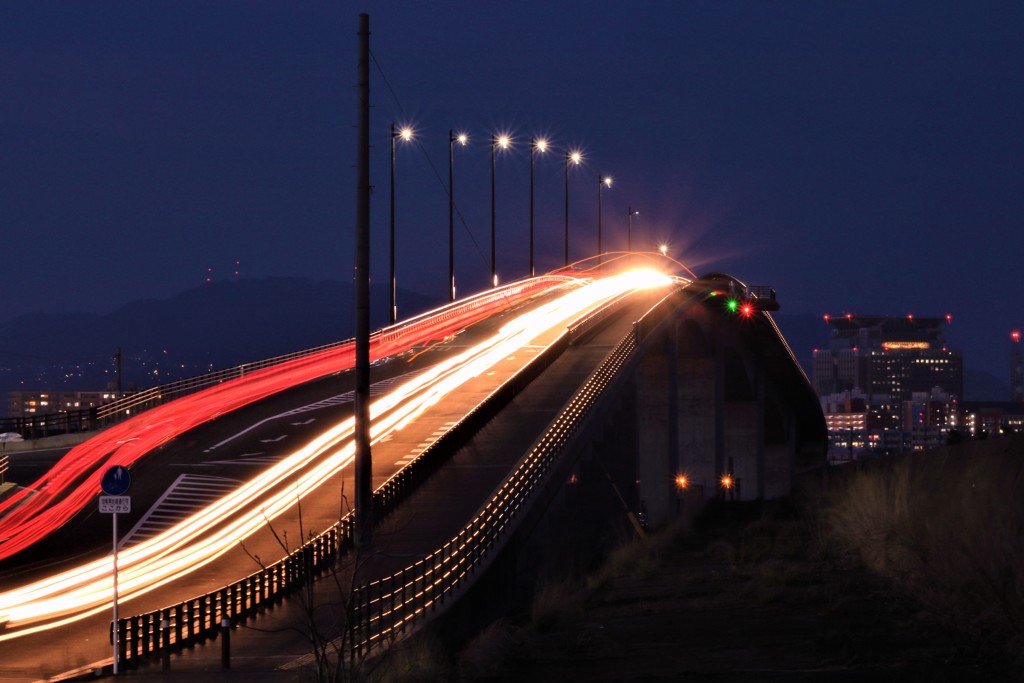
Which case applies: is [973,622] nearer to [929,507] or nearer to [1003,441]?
[929,507]

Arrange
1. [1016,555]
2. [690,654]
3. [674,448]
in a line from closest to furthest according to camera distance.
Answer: [1016,555] < [690,654] < [674,448]

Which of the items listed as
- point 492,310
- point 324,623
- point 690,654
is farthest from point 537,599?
point 492,310

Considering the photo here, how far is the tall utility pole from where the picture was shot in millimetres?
26172

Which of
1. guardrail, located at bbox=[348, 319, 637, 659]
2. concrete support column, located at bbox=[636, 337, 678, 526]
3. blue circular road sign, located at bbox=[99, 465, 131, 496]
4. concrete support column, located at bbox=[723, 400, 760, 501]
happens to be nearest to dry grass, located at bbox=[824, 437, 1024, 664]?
guardrail, located at bbox=[348, 319, 637, 659]

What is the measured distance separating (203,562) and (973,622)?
46.3 ft

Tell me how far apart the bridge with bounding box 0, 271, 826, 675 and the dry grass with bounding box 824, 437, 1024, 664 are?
6.94 meters

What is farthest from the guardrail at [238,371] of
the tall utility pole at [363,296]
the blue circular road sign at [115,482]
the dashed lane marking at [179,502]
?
the blue circular road sign at [115,482]

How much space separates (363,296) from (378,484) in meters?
8.53

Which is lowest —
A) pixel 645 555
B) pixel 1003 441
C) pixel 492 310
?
pixel 645 555

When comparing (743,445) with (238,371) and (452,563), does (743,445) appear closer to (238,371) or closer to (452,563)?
(238,371)

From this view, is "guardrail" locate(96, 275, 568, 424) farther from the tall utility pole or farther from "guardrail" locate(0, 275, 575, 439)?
the tall utility pole

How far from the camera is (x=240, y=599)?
2319 centimetres

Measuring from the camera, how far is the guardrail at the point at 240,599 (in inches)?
793

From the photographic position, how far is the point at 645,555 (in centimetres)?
4216
